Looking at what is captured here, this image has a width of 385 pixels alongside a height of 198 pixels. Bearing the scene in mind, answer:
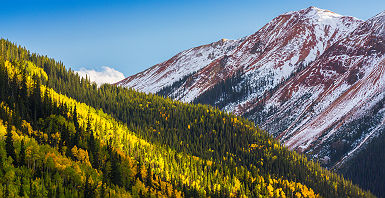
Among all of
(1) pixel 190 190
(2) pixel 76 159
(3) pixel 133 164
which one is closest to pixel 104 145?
(3) pixel 133 164

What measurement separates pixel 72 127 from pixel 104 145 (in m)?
17.7

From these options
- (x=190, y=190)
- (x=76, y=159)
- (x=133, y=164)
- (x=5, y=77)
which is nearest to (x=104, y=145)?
(x=133, y=164)

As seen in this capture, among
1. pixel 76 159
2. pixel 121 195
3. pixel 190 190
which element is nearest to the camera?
pixel 121 195

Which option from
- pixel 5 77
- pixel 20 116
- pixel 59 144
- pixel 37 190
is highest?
pixel 5 77

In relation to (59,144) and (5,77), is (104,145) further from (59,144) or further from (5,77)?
(5,77)

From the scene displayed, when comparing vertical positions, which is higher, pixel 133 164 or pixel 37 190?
pixel 133 164

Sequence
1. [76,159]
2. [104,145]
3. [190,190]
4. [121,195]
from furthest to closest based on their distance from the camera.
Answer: [104,145]
[190,190]
[76,159]
[121,195]

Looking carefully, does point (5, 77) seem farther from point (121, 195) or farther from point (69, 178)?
point (121, 195)

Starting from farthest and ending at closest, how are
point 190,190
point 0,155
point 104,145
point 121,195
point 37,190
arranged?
1. point 104,145
2. point 190,190
3. point 121,195
4. point 0,155
5. point 37,190

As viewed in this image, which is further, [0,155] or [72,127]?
[72,127]

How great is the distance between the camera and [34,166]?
438 ft

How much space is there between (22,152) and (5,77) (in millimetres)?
77904

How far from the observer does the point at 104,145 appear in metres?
190

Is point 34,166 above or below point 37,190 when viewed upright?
above
